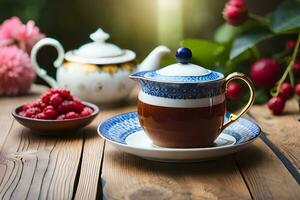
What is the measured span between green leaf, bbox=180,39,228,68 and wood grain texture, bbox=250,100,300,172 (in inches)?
6.8

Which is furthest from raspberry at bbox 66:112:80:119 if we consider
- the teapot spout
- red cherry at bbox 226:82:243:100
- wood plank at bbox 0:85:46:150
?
red cherry at bbox 226:82:243:100

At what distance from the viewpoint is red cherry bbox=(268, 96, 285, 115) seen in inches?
49.8

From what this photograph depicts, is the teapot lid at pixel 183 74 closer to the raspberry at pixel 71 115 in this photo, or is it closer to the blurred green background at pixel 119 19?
the raspberry at pixel 71 115

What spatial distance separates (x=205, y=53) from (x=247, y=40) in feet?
0.34

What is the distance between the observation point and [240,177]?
0.86 meters

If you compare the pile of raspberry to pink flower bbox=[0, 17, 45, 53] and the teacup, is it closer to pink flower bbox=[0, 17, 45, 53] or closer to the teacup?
the teacup

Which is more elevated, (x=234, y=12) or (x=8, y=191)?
(x=234, y=12)

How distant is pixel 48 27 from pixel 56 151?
A: 0.89m

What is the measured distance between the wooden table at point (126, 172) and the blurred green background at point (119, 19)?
2.51 ft

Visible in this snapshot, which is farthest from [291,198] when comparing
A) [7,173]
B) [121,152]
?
[7,173]

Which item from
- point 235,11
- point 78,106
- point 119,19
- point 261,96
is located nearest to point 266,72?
point 261,96

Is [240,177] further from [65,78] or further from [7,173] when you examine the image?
[65,78]

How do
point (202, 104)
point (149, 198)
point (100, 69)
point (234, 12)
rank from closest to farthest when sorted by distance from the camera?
point (149, 198) → point (202, 104) → point (100, 69) → point (234, 12)

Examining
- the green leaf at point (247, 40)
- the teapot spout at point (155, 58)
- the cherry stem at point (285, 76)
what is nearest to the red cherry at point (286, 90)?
the cherry stem at point (285, 76)
